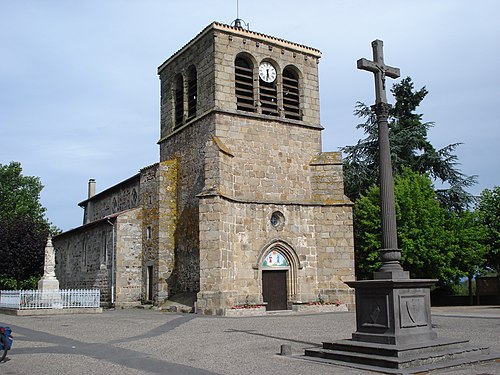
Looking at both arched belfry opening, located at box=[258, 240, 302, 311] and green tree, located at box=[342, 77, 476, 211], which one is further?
green tree, located at box=[342, 77, 476, 211]

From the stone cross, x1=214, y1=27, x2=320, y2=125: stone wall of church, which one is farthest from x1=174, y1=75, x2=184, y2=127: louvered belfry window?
the stone cross

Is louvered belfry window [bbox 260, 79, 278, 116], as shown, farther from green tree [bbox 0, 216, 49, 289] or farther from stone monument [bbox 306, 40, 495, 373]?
green tree [bbox 0, 216, 49, 289]

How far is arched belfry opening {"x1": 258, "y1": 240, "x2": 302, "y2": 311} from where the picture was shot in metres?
22.3

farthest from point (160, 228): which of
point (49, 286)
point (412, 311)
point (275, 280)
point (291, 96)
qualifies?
point (412, 311)

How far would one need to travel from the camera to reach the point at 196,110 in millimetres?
24547

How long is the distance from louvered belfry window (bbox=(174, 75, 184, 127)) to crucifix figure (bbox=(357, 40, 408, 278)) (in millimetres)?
16556

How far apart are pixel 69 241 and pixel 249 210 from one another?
16336mm

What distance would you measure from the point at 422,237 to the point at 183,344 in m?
17.3

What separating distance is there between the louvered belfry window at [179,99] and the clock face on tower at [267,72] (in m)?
4.21

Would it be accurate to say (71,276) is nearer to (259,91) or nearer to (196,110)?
(196,110)

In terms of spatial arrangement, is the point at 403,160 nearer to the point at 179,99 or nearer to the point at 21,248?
the point at 179,99

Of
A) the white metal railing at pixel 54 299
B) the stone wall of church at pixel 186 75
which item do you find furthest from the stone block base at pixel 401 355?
the stone wall of church at pixel 186 75

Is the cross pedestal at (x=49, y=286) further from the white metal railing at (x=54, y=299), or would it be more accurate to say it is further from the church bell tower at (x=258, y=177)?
the church bell tower at (x=258, y=177)

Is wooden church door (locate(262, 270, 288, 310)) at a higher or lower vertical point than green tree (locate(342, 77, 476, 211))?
lower
